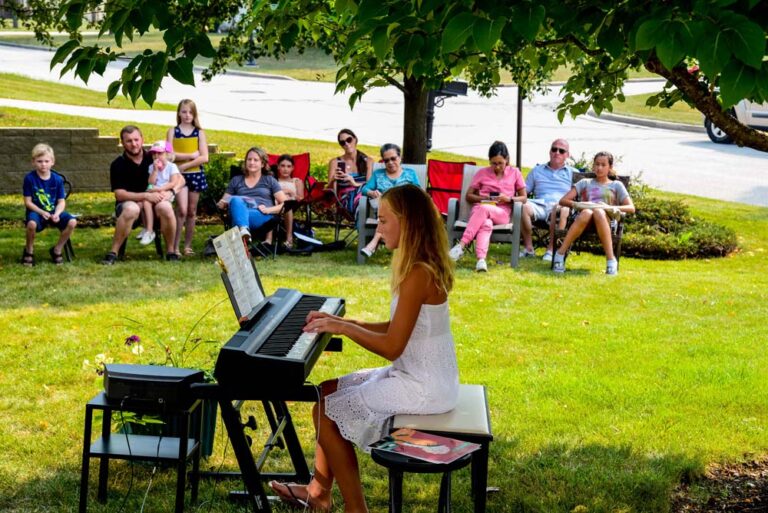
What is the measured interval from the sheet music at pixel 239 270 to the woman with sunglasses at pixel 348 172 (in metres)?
7.83

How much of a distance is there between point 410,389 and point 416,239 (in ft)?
2.12

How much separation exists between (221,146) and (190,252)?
8777mm

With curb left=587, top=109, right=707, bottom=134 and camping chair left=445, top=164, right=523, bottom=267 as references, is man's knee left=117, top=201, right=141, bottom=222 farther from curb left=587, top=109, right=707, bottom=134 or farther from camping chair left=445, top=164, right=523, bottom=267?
curb left=587, top=109, right=707, bottom=134

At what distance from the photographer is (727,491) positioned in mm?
5367

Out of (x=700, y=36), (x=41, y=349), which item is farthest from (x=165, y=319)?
(x=700, y=36)

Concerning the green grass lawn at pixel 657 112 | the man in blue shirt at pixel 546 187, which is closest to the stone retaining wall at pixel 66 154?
the man in blue shirt at pixel 546 187

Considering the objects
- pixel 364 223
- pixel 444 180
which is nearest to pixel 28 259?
pixel 364 223

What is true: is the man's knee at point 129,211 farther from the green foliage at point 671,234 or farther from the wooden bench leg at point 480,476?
the wooden bench leg at point 480,476

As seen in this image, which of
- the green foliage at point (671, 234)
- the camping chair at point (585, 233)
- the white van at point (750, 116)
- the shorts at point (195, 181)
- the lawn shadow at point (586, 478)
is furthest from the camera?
the white van at point (750, 116)

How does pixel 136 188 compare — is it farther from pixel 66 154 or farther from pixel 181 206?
pixel 66 154

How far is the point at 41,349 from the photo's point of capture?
24.6ft

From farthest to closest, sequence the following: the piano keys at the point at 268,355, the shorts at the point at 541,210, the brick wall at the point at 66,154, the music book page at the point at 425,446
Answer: the brick wall at the point at 66,154 → the shorts at the point at 541,210 → the piano keys at the point at 268,355 → the music book page at the point at 425,446

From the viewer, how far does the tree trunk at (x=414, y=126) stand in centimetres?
1468

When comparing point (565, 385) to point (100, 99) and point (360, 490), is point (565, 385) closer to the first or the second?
point (360, 490)
